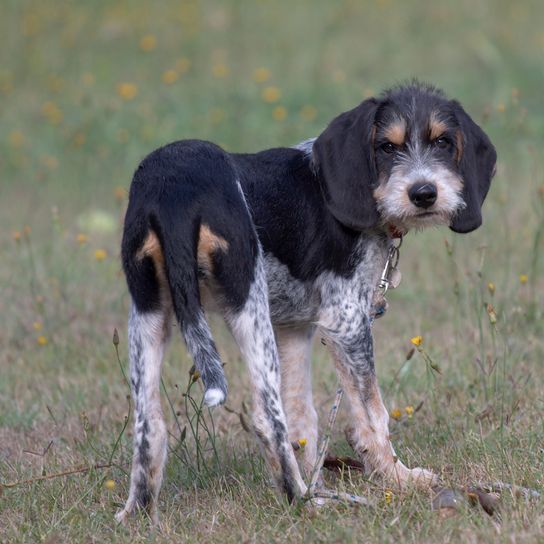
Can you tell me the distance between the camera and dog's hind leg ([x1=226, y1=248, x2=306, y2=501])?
13.3 ft

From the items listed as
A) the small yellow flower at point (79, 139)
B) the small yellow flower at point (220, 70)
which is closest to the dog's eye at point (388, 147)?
the small yellow flower at point (79, 139)

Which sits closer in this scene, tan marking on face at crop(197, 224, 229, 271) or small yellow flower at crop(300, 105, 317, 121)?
tan marking on face at crop(197, 224, 229, 271)

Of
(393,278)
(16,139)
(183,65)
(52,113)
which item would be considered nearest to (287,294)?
(393,278)

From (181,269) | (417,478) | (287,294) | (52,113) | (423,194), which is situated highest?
(423,194)

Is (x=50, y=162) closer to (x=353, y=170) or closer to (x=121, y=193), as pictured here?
(x=121, y=193)

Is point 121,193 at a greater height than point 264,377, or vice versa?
point 264,377

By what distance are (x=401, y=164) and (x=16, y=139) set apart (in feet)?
25.2

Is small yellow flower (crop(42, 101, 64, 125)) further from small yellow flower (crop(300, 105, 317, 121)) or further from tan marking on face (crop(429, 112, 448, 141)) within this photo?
tan marking on face (crop(429, 112, 448, 141))

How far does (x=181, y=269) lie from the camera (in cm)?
389

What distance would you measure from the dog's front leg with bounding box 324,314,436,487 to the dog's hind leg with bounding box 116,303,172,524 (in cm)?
79

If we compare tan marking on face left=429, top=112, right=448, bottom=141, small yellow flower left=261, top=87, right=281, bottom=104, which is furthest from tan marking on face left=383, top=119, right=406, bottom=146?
small yellow flower left=261, top=87, right=281, bottom=104

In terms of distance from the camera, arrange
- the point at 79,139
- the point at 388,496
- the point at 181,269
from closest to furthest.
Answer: the point at 181,269
the point at 388,496
the point at 79,139

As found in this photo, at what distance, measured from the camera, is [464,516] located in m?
3.99

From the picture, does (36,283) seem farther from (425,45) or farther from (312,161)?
(425,45)
